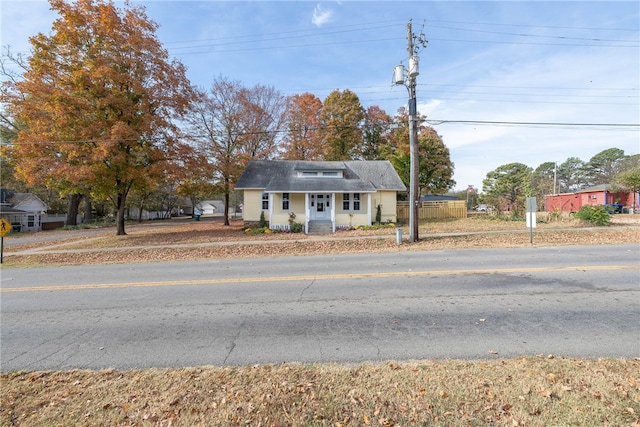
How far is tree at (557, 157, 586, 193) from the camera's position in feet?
227

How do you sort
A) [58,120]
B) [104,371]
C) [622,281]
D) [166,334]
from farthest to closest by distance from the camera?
1. [58,120]
2. [622,281]
3. [166,334]
4. [104,371]

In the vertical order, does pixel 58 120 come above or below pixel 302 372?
above

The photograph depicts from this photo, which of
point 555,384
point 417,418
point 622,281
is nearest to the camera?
point 417,418

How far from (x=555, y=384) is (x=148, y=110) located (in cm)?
2013

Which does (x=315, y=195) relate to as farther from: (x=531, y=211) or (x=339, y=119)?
(x=339, y=119)

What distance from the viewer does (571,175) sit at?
235ft

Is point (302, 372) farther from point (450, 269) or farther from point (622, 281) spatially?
point (622, 281)

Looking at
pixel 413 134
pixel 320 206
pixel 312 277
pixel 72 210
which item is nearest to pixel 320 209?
pixel 320 206

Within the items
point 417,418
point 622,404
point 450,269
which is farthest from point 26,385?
point 450,269

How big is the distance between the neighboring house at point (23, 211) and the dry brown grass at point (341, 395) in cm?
3978

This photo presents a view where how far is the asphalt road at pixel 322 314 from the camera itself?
3.88m

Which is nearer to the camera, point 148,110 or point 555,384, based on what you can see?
point 555,384

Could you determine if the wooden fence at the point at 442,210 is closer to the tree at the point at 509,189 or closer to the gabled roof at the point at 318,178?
the tree at the point at 509,189

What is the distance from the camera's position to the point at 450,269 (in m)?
8.43
